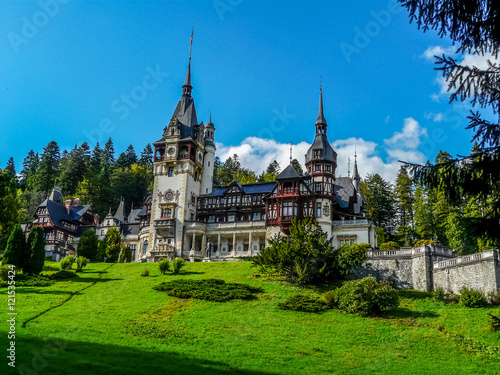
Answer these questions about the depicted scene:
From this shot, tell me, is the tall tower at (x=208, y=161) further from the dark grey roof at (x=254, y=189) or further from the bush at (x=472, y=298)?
the bush at (x=472, y=298)

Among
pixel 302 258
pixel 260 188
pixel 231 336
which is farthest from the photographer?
pixel 260 188

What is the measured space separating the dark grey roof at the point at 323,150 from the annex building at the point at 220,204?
1.5 inches

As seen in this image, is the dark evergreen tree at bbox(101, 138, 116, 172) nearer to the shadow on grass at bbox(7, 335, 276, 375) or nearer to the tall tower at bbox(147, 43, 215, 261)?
the tall tower at bbox(147, 43, 215, 261)

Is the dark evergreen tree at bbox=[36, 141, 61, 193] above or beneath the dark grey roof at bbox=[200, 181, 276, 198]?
above

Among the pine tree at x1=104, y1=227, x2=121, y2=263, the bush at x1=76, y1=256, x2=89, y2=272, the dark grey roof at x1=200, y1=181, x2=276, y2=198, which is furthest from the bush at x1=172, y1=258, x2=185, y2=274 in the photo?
the dark grey roof at x1=200, y1=181, x2=276, y2=198

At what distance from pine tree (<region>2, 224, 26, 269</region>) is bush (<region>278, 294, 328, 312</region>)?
23600 millimetres

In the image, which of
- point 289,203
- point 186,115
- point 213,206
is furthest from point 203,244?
point 186,115

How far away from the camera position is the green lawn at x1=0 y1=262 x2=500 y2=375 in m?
21.5

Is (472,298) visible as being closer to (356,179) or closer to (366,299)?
(366,299)

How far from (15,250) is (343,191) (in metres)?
39.3

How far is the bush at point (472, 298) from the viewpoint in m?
35.4

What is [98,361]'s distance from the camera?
798 inches

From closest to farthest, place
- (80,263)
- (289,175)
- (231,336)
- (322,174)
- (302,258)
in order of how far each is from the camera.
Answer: (231,336), (302,258), (80,263), (289,175), (322,174)

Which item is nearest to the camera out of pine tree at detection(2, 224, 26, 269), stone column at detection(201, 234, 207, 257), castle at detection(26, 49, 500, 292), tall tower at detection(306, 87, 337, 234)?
pine tree at detection(2, 224, 26, 269)
